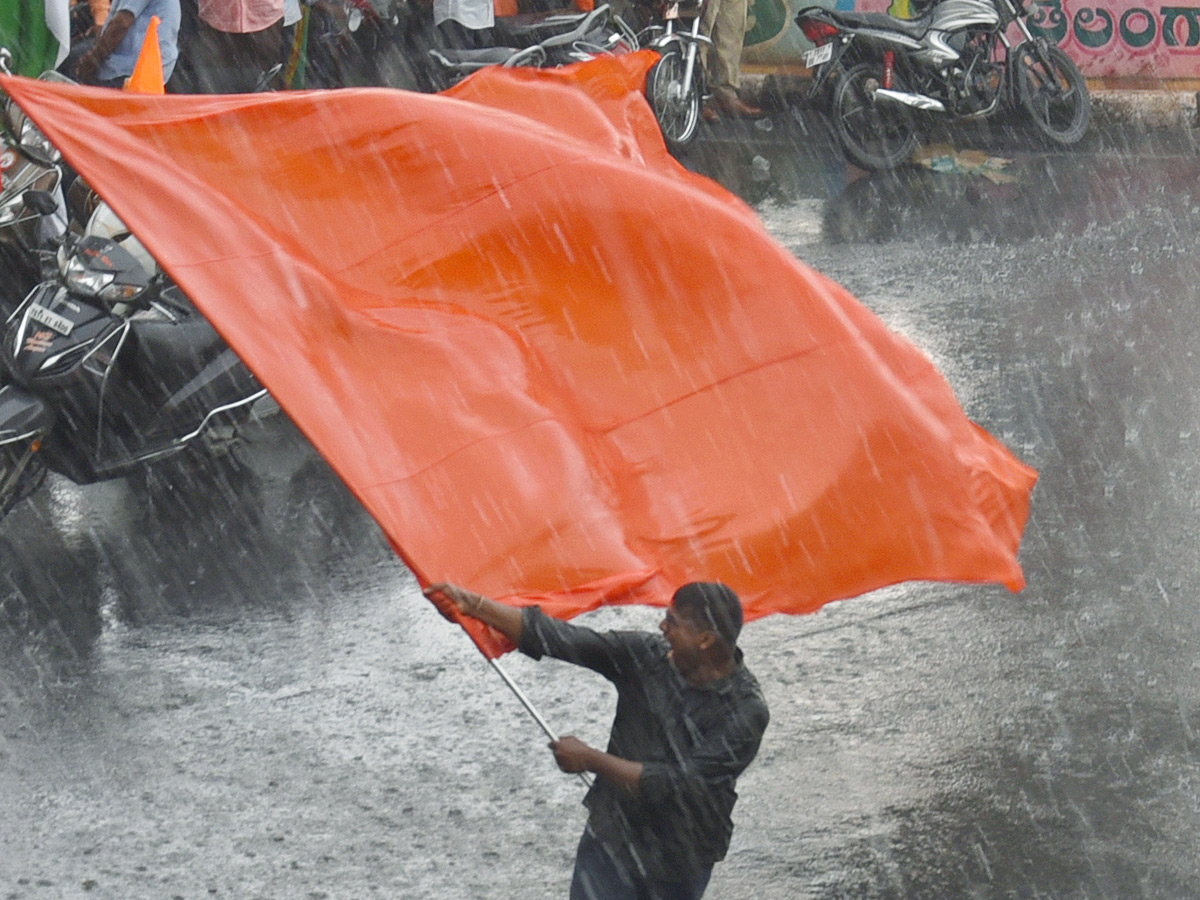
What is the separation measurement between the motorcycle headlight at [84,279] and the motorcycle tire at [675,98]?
6.56 metres

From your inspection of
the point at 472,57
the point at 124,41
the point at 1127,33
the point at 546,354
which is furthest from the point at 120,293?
the point at 1127,33

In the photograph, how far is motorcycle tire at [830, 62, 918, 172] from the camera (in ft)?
40.2

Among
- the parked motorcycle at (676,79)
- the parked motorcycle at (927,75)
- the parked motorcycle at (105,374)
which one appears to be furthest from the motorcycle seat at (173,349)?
the parked motorcycle at (927,75)

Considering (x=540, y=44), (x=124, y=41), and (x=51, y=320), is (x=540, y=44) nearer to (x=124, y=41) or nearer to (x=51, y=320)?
(x=124, y=41)

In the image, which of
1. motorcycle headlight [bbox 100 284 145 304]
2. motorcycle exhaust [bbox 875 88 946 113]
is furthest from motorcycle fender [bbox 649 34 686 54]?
motorcycle headlight [bbox 100 284 145 304]

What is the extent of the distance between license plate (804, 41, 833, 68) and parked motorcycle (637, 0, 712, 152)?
0.79m

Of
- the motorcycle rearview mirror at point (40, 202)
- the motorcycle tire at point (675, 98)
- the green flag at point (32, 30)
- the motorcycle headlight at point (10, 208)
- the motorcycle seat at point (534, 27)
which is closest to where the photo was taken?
the motorcycle rearview mirror at point (40, 202)

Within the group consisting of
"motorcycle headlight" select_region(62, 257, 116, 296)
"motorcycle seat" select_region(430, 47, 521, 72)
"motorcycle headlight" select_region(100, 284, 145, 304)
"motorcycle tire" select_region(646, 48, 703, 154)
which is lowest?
"motorcycle tire" select_region(646, 48, 703, 154)

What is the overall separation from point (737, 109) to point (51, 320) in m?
8.41

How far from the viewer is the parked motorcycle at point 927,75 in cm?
1229

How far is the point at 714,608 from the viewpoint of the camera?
3730 millimetres

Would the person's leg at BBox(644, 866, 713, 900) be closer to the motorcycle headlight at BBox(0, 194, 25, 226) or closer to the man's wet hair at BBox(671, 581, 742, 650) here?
the man's wet hair at BBox(671, 581, 742, 650)

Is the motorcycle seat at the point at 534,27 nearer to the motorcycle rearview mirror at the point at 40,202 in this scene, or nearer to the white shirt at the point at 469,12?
the white shirt at the point at 469,12

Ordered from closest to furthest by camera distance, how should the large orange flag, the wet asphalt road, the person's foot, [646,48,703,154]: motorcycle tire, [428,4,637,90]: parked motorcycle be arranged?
the large orange flag, the wet asphalt road, [428,4,637,90]: parked motorcycle, [646,48,703,154]: motorcycle tire, the person's foot
